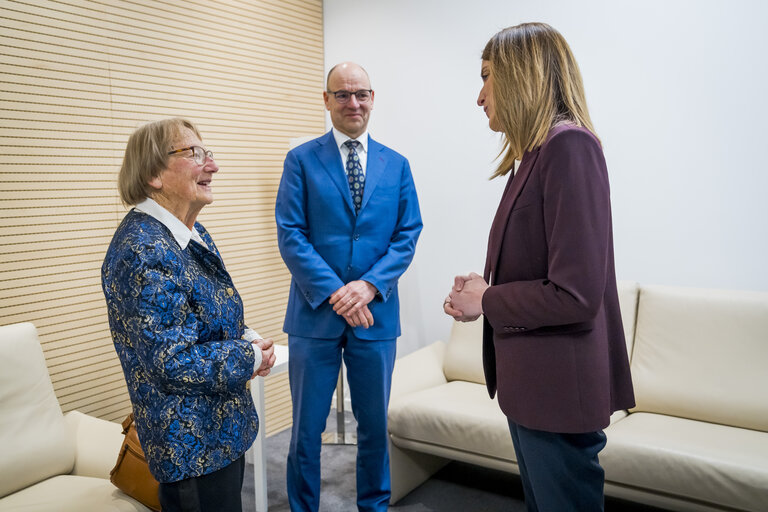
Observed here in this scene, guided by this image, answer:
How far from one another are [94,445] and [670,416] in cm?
234

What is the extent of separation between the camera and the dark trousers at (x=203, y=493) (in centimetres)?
146

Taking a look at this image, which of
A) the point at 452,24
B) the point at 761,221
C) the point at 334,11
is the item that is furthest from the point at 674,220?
the point at 334,11

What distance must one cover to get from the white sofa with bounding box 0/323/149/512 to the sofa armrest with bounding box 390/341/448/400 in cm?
127

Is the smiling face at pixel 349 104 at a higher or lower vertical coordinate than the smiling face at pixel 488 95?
higher

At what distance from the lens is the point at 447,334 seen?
12.0 feet

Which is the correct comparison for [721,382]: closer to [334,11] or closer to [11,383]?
[11,383]

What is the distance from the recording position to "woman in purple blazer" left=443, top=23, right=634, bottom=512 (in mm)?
1238

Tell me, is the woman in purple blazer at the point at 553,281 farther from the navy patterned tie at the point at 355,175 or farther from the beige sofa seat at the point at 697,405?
the navy patterned tie at the point at 355,175

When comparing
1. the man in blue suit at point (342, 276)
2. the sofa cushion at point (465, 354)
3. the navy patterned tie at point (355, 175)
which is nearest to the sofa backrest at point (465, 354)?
the sofa cushion at point (465, 354)

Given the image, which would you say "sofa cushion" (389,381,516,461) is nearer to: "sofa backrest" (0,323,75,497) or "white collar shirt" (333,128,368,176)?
"white collar shirt" (333,128,368,176)

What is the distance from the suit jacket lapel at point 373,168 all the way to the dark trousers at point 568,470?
139 cm

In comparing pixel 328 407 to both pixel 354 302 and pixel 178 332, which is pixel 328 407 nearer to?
pixel 354 302

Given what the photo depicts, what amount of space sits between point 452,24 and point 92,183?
212 centimetres

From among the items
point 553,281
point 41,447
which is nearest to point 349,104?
point 553,281
